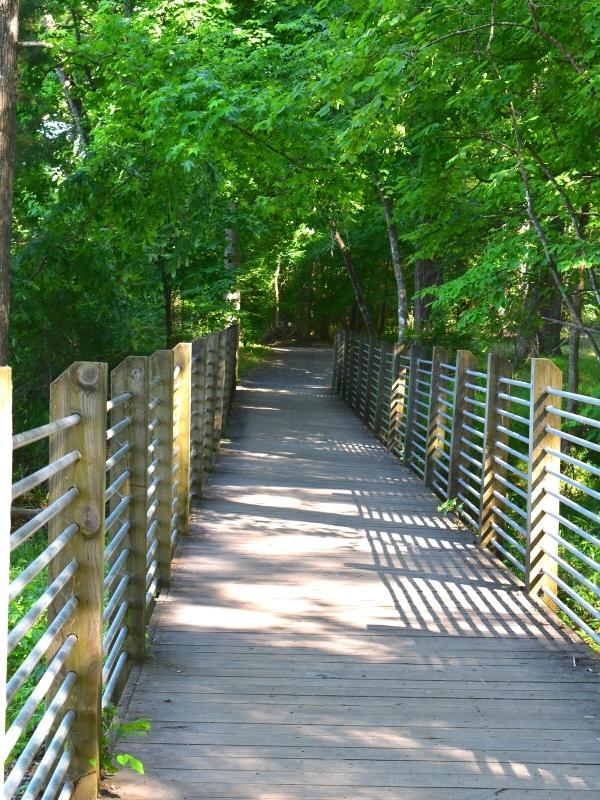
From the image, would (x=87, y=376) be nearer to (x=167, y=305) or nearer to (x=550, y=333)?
(x=167, y=305)

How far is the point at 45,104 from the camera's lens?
1959cm

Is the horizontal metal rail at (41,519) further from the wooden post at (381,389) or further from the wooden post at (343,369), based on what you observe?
the wooden post at (343,369)

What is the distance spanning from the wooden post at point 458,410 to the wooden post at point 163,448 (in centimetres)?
378

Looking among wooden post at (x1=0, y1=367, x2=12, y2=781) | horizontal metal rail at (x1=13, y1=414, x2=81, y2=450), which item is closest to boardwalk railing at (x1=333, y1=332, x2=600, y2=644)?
horizontal metal rail at (x1=13, y1=414, x2=81, y2=450)

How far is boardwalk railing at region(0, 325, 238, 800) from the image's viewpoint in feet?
7.98

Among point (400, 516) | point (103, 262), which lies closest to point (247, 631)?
point (400, 516)

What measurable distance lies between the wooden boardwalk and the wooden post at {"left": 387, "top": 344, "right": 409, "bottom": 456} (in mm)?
5604

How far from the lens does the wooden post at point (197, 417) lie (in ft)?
28.2

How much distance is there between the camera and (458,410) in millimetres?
9094

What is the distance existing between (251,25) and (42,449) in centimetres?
1106

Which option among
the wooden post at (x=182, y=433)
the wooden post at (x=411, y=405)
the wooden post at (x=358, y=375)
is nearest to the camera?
the wooden post at (x=182, y=433)

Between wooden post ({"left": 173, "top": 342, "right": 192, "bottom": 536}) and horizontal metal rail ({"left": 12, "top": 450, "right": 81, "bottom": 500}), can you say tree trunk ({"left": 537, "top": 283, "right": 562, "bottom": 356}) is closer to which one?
wooden post ({"left": 173, "top": 342, "right": 192, "bottom": 536})

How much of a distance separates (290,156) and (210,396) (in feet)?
16.2

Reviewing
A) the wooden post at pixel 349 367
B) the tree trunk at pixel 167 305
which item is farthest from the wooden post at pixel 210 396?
the wooden post at pixel 349 367
